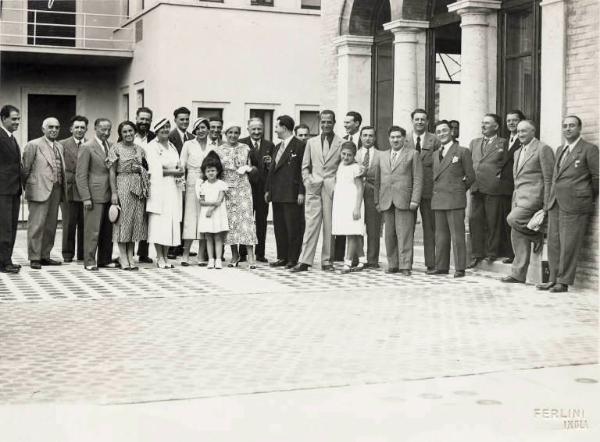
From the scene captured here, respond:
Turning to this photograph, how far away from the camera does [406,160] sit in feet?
40.8

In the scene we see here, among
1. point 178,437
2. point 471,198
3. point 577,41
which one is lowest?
point 178,437

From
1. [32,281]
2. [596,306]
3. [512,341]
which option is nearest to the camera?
[512,341]

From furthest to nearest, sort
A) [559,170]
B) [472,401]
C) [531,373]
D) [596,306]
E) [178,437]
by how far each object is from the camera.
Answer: [559,170]
[596,306]
[531,373]
[472,401]
[178,437]

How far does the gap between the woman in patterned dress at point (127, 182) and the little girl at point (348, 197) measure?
2486mm

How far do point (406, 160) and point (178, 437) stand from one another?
8031mm

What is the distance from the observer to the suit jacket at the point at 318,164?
1268 cm

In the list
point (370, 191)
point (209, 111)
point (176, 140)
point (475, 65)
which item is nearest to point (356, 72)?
point (475, 65)

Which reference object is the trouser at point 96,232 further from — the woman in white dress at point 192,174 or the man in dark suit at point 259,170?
the man in dark suit at point 259,170

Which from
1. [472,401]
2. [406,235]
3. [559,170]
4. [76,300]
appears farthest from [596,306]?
[76,300]

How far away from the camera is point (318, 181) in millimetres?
12641

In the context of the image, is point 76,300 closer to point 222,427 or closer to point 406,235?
point 406,235

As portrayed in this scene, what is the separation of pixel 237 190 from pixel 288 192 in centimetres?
70

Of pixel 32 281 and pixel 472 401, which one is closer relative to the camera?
pixel 472 401

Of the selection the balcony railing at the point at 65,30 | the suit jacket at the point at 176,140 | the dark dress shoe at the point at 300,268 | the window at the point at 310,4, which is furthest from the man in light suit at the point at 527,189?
the balcony railing at the point at 65,30
